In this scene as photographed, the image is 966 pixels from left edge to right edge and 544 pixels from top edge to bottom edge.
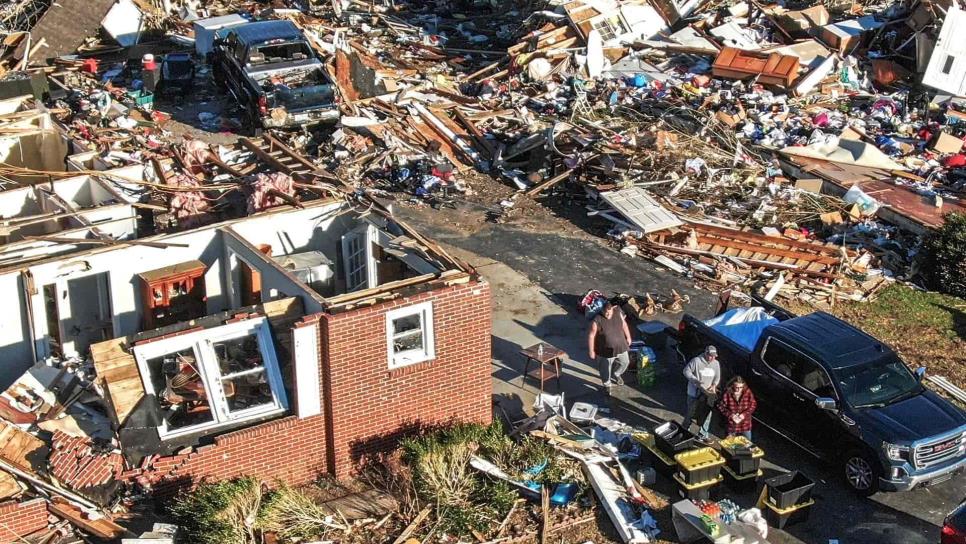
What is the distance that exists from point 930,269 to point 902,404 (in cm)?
755

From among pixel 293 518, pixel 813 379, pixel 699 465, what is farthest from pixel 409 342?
pixel 813 379

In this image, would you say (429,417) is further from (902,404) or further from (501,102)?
(501,102)

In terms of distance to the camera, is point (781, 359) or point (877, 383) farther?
point (781, 359)

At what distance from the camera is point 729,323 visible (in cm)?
1834

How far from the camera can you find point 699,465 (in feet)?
49.3

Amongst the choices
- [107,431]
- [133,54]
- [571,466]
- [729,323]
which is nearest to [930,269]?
[729,323]

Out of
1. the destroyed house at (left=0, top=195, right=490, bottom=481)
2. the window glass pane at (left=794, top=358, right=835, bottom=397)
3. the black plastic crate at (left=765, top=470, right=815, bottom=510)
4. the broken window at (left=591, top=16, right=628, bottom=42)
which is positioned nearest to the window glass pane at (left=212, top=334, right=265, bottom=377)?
the destroyed house at (left=0, top=195, right=490, bottom=481)

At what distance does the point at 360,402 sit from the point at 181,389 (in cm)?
239

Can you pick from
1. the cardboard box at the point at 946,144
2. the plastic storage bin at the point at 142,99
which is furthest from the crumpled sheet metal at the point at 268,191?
the cardboard box at the point at 946,144

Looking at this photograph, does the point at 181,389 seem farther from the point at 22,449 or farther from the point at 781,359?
the point at 781,359

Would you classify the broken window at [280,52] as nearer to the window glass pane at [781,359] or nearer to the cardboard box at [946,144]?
the cardboard box at [946,144]

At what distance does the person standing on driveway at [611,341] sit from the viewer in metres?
17.6

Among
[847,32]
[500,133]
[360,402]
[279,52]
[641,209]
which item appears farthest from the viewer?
[847,32]

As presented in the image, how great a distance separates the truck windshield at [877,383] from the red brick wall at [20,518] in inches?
412
